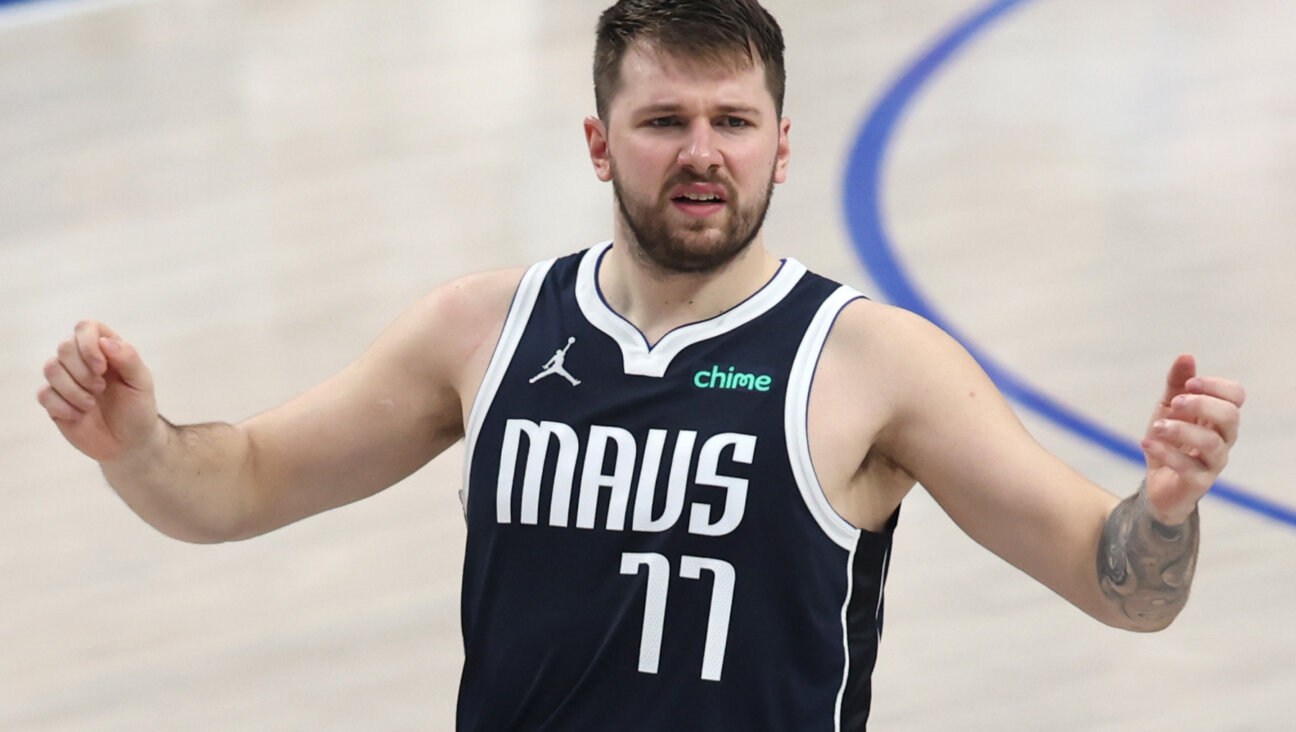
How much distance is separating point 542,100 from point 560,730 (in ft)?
18.3

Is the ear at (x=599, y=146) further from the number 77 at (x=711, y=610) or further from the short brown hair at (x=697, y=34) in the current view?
the number 77 at (x=711, y=610)

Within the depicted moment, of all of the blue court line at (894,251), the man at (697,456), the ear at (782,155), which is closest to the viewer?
the man at (697,456)

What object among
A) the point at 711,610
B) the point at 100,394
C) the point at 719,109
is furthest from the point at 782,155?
the point at 100,394

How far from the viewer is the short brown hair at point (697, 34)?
7.94 feet

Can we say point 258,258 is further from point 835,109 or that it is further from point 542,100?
point 835,109

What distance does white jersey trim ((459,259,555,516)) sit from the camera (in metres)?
2.55

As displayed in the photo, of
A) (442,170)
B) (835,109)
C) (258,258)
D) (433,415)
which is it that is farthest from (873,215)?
(433,415)

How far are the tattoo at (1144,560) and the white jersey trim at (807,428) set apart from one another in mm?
339

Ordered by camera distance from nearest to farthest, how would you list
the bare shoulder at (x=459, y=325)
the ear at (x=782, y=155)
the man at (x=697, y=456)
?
the man at (x=697, y=456), the ear at (x=782, y=155), the bare shoulder at (x=459, y=325)

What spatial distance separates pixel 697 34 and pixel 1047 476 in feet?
2.40

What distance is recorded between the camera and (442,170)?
727cm

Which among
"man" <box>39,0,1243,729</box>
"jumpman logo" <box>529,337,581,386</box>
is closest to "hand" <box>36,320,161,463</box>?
"man" <box>39,0,1243,729</box>

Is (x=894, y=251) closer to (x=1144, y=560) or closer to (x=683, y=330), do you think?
(x=683, y=330)

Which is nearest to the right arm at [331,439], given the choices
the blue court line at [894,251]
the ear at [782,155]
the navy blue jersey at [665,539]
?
the navy blue jersey at [665,539]
